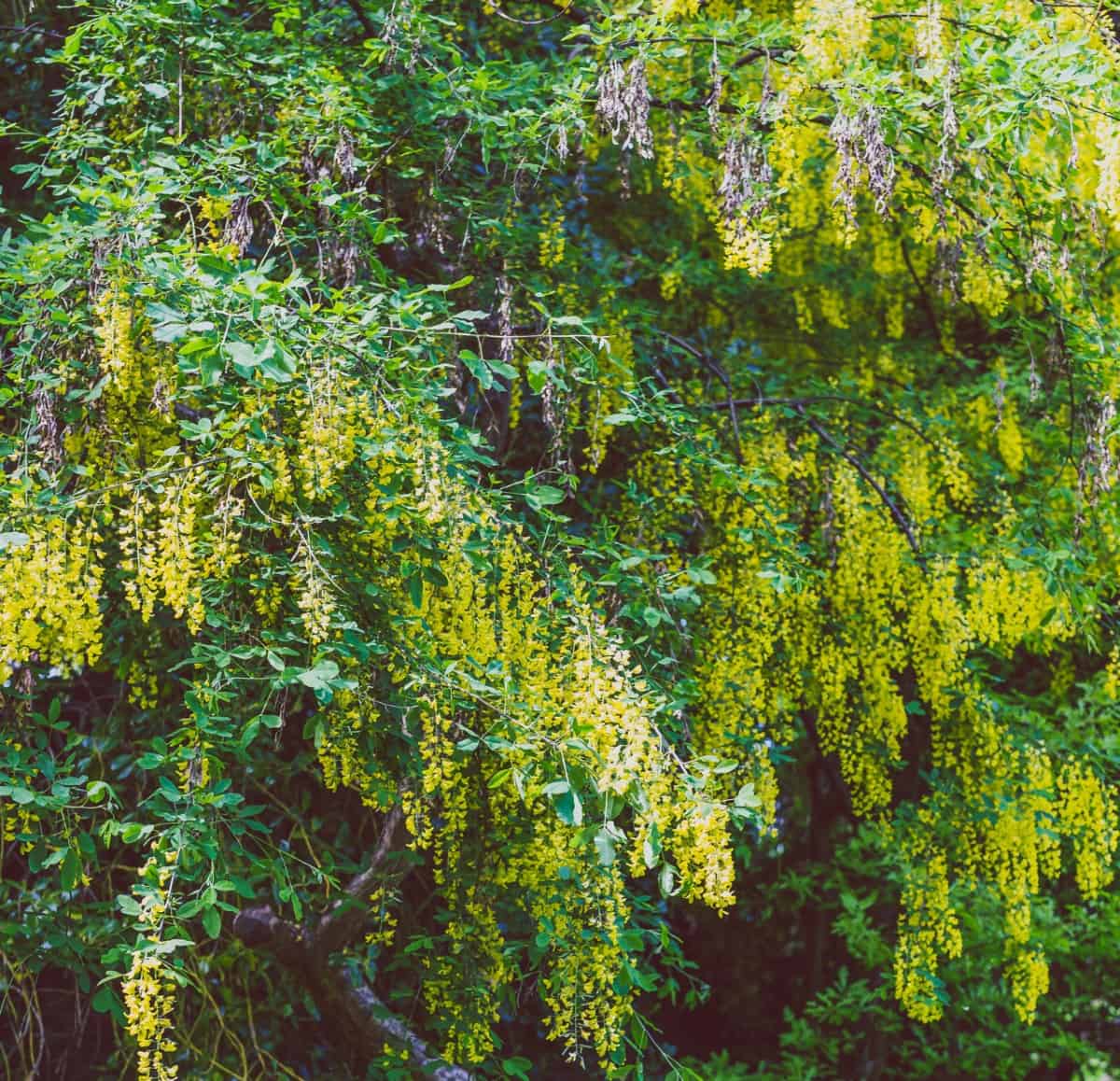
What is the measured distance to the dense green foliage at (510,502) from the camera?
2.68 m

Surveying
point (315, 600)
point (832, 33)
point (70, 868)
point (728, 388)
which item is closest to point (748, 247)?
point (832, 33)

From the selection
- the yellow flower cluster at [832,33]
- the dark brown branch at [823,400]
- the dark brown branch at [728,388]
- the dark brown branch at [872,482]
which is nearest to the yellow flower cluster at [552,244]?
the dark brown branch at [728,388]

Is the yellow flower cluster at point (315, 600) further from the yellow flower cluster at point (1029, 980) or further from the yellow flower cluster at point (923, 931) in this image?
the yellow flower cluster at point (1029, 980)

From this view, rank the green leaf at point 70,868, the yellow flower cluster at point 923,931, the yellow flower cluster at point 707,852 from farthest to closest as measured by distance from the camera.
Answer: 1. the yellow flower cluster at point 923,931
2. the green leaf at point 70,868
3. the yellow flower cluster at point 707,852

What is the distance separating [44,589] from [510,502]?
1.07m

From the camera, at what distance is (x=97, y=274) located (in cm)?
279

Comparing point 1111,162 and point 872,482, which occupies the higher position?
point 1111,162

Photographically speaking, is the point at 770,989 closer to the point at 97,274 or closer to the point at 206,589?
the point at 206,589

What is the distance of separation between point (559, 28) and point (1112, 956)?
4459mm

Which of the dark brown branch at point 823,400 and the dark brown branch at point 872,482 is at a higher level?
the dark brown branch at point 823,400

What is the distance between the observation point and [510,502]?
317 cm

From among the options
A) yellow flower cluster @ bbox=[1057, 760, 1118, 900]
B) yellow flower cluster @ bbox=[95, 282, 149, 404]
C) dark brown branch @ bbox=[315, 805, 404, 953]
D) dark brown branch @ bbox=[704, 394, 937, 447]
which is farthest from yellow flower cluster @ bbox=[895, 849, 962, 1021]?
yellow flower cluster @ bbox=[95, 282, 149, 404]

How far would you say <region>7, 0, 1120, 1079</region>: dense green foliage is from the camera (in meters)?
2.68

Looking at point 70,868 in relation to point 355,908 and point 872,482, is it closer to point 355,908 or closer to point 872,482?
point 355,908
